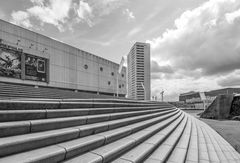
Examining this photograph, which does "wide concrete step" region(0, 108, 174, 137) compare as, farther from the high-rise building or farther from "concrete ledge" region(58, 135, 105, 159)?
the high-rise building

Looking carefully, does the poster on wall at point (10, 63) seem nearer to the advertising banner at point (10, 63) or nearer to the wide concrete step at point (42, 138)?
the advertising banner at point (10, 63)

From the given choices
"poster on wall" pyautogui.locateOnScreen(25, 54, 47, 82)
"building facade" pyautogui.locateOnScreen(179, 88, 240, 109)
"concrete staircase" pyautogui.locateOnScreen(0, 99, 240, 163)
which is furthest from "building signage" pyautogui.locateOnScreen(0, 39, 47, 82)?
"building facade" pyautogui.locateOnScreen(179, 88, 240, 109)

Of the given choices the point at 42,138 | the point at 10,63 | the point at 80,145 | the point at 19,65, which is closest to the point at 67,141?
the point at 80,145

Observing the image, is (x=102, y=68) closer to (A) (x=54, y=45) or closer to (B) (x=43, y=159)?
(A) (x=54, y=45)

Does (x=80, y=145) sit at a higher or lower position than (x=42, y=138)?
lower

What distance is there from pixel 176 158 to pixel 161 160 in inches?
25.3

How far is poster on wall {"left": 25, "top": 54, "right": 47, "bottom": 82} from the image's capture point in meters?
17.8

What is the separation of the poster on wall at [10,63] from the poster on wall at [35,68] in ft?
3.53

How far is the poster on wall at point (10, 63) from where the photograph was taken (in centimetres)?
1512

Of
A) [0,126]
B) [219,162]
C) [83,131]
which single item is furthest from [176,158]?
[0,126]

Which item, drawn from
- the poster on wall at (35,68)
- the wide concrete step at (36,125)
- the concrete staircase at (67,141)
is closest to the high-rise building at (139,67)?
the poster on wall at (35,68)

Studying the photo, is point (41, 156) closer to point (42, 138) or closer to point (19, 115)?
point (42, 138)

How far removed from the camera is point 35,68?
61.9ft

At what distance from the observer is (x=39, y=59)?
19.4 metres
